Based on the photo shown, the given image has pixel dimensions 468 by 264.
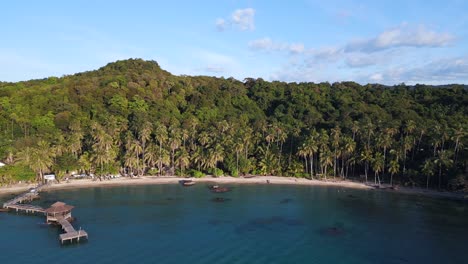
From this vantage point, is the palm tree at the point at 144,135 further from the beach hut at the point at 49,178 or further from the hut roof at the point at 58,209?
the hut roof at the point at 58,209

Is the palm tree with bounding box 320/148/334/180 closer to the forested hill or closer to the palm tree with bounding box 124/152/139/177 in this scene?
the forested hill

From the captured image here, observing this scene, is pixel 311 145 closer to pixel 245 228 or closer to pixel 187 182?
pixel 187 182

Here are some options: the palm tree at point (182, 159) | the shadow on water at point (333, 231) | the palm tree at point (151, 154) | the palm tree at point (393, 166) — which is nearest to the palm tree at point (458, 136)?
the palm tree at point (393, 166)

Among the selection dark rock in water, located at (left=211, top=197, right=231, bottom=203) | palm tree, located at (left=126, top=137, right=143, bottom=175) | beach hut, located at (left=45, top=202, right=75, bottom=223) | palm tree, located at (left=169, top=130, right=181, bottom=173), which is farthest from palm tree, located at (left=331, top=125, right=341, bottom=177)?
beach hut, located at (left=45, top=202, right=75, bottom=223)

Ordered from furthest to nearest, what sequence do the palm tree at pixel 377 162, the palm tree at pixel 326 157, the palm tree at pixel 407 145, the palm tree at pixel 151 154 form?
the palm tree at pixel 151 154 < the palm tree at pixel 326 157 < the palm tree at pixel 377 162 < the palm tree at pixel 407 145

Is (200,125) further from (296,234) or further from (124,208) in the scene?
(296,234)

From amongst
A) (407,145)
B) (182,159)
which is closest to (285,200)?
(182,159)
